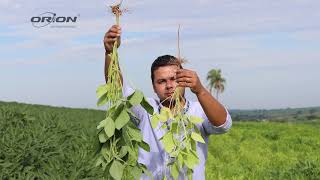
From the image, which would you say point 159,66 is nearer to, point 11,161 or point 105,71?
point 105,71

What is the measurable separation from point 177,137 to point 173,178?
1.31 feet

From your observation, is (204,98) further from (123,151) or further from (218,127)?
(123,151)

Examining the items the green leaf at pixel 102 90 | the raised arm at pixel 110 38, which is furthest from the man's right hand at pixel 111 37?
the green leaf at pixel 102 90

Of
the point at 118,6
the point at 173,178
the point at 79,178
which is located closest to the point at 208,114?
the point at 173,178

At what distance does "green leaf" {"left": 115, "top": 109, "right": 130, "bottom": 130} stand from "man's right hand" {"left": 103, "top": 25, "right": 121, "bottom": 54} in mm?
414

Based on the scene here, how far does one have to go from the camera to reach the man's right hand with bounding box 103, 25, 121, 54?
9.71 feet

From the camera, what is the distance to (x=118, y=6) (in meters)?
2.85

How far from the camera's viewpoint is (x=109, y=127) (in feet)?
9.13

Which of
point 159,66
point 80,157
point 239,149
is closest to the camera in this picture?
point 159,66

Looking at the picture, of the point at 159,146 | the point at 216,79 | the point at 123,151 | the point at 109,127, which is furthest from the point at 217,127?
the point at 216,79

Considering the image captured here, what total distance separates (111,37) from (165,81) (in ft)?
2.07

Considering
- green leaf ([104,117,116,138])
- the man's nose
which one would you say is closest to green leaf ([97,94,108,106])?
green leaf ([104,117,116,138])

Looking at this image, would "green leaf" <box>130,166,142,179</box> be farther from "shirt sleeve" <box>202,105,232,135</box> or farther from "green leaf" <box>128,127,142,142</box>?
"shirt sleeve" <box>202,105,232,135</box>

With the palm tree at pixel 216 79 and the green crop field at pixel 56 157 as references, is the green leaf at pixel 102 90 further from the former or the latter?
the palm tree at pixel 216 79
